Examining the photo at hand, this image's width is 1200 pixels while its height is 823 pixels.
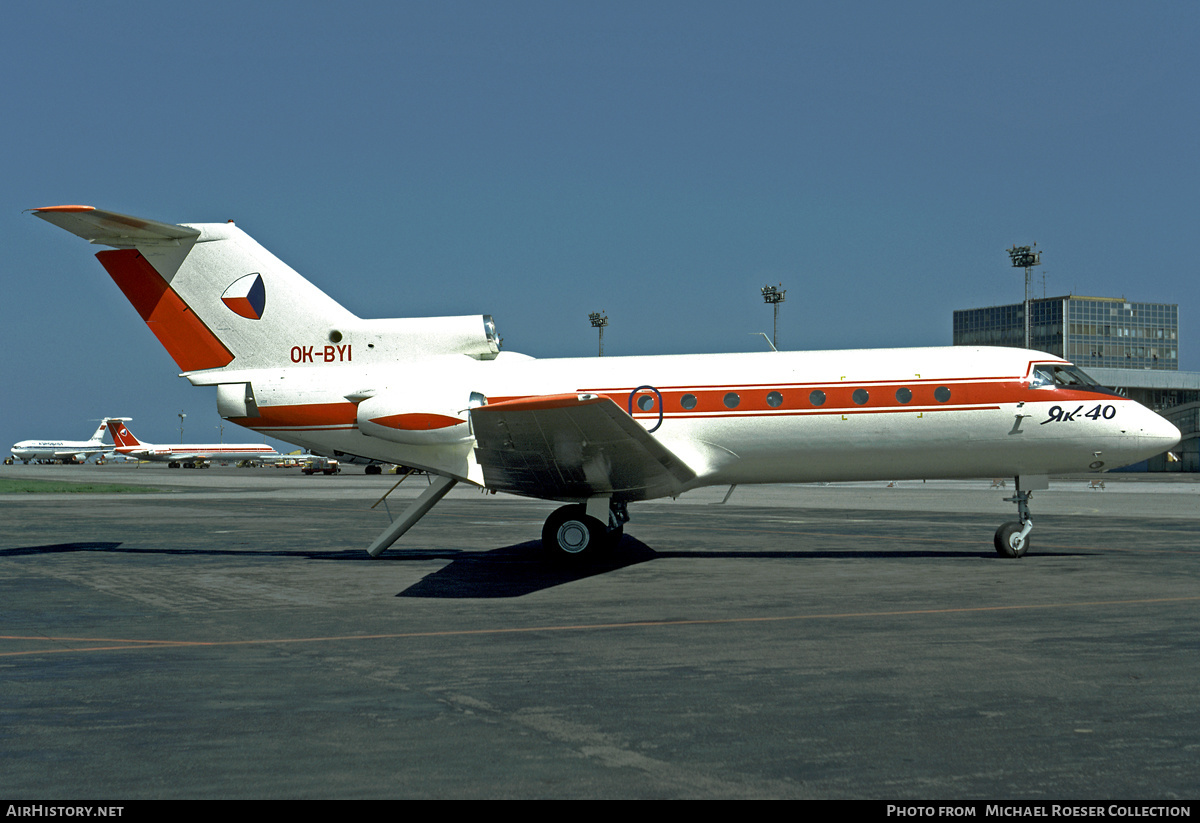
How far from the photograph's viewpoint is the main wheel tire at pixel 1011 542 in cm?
1703

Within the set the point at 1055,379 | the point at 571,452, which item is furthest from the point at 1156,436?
the point at 571,452

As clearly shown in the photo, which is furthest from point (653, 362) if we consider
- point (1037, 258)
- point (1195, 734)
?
point (1037, 258)

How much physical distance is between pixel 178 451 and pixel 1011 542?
11370cm

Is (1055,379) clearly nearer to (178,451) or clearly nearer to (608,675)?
(608,675)

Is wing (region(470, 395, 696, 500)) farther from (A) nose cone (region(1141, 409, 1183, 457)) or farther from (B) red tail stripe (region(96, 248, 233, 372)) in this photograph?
(A) nose cone (region(1141, 409, 1183, 457))

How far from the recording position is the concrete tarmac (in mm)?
5621

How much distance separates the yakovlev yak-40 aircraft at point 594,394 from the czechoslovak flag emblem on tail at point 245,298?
25 millimetres

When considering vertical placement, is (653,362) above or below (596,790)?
above

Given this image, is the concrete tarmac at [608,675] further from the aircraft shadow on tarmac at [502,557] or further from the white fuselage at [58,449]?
the white fuselage at [58,449]

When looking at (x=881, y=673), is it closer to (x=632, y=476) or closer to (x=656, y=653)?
(x=656, y=653)

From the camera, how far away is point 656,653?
30.2 feet

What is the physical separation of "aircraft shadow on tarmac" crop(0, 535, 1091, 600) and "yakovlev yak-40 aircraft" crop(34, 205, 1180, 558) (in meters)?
0.68

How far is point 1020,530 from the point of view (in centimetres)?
1711

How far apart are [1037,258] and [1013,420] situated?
75005 millimetres
